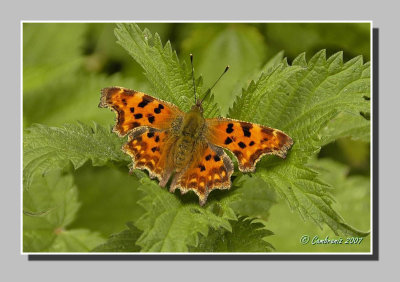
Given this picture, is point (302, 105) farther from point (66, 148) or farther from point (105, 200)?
point (105, 200)

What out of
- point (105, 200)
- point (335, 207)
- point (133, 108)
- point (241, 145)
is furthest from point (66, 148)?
point (335, 207)

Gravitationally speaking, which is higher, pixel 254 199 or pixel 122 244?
pixel 254 199

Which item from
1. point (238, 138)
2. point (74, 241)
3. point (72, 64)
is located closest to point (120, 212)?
point (74, 241)

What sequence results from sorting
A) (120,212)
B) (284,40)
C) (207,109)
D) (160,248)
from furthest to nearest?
(284,40) → (120,212) → (207,109) → (160,248)

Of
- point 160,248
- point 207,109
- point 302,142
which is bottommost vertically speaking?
point 160,248

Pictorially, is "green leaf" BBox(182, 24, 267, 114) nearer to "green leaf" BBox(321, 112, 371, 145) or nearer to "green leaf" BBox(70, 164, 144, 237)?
"green leaf" BBox(70, 164, 144, 237)

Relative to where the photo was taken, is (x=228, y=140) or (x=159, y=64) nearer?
(x=228, y=140)

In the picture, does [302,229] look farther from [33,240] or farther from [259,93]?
[33,240]

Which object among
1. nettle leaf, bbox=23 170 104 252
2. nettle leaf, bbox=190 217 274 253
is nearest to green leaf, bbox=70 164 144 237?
nettle leaf, bbox=23 170 104 252
